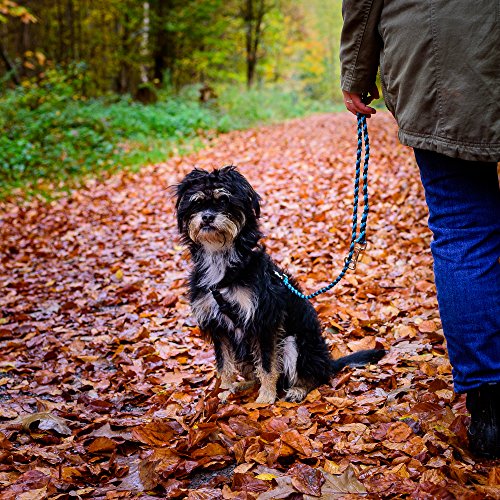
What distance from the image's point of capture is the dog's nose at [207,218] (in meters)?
3.27

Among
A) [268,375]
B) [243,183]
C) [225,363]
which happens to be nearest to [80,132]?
[243,183]

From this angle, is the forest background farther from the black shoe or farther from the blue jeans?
the black shoe

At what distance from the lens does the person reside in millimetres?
1905

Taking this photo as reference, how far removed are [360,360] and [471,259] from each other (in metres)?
1.60

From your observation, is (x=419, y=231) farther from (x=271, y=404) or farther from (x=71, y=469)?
(x=71, y=469)

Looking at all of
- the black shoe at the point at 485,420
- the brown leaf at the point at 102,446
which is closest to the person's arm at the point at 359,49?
the black shoe at the point at 485,420

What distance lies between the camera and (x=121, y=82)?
2261 centimetres

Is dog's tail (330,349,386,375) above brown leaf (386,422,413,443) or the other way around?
the other way around

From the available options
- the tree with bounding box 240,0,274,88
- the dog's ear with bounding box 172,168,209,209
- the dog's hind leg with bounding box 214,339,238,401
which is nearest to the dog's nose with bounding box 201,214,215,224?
the dog's ear with bounding box 172,168,209,209

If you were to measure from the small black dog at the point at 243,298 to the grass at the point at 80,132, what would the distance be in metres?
8.07

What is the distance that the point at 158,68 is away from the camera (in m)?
20.5

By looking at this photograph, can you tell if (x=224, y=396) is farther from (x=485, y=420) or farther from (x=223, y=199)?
(x=485, y=420)

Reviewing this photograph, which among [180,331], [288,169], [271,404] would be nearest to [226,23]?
[288,169]

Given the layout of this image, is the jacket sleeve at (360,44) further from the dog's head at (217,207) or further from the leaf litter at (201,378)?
the leaf litter at (201,378)
